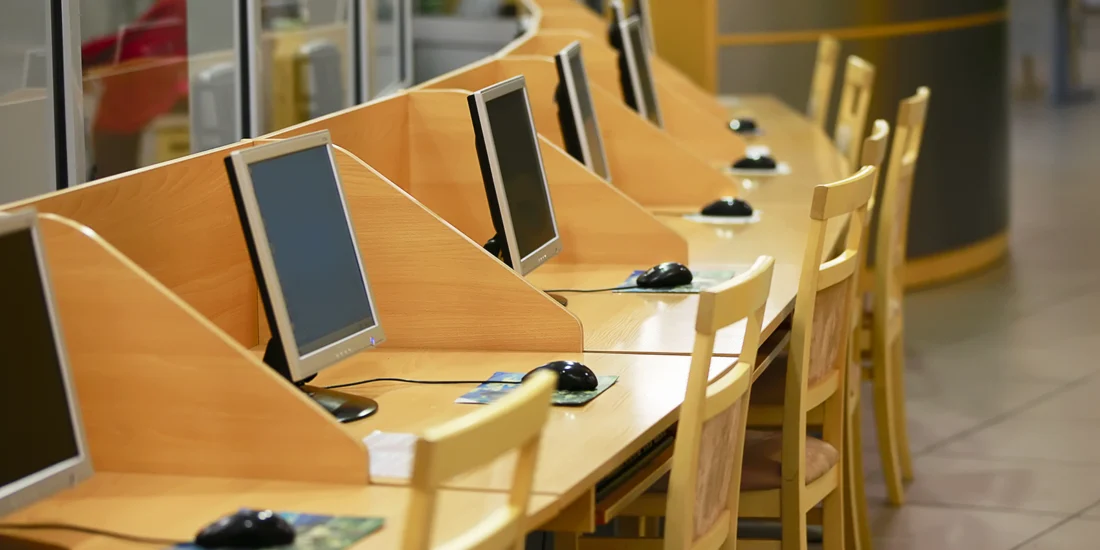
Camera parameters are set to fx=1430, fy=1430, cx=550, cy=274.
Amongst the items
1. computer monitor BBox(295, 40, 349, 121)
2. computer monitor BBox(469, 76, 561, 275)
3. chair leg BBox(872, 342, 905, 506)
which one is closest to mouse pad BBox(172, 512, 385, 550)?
computer monitor BBox(469, 76, 561, 275)

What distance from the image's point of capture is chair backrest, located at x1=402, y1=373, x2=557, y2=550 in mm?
1262

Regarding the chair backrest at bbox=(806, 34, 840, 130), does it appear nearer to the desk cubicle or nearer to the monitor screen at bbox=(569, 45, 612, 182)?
the desk cubicle

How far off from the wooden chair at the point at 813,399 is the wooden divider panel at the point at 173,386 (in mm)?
1047

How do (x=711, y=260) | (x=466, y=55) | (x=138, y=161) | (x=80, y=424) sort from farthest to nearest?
(x=466, y=55) → (x=138, y=161) → (x=711, y=260) → (x=80, y=424)

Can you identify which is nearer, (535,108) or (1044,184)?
(535,108)

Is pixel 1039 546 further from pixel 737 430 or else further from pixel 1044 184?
pixel 1044 184

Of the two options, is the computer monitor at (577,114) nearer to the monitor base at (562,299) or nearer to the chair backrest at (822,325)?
the monitor base at (562,299)

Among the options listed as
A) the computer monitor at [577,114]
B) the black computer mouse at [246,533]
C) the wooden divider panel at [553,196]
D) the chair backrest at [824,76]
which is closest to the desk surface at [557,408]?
the black computer mouse at [246,533]

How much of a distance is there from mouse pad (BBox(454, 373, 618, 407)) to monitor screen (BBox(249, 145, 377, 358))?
191 mm

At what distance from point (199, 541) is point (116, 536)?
0.45 ft

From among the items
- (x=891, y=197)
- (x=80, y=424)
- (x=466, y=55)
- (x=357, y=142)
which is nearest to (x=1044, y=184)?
(x=466, y=55)

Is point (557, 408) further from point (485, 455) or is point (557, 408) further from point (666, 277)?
point (666, 277)

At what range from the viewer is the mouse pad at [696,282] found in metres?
2.93

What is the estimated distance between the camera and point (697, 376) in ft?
6.28
